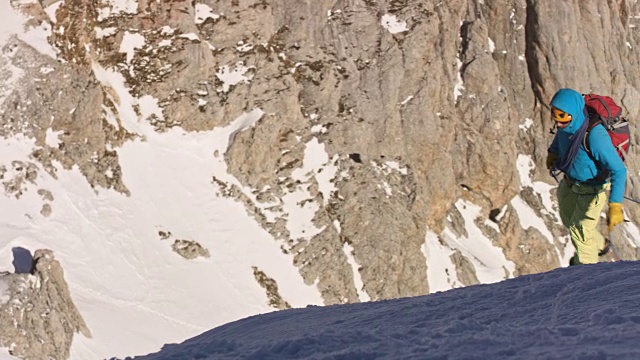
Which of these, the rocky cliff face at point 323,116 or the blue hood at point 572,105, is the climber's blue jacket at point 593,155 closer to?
the blue hood at point 572,105

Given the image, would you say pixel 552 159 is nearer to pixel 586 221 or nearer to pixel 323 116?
pixel 586 221

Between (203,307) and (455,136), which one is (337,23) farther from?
(203,307)

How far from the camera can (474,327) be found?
167 inches

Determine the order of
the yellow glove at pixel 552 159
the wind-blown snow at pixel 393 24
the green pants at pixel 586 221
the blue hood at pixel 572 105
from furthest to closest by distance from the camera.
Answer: the wind-blown snow at pixel 393 24
the yellow glove at pixel 552 159
the green pants at pixel 586 221
the blue hood at pixel 572 105

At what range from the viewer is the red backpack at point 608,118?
816 cm

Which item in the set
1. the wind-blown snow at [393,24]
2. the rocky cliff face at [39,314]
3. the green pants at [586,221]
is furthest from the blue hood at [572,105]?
the wind-blown snow at [393,24]

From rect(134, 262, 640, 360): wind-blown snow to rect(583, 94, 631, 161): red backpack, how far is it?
8.28ft

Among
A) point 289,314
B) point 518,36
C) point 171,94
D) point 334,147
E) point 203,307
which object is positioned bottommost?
point 289,314

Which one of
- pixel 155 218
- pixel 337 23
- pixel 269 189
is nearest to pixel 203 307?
pixel 155 218

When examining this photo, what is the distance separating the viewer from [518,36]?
43000mm

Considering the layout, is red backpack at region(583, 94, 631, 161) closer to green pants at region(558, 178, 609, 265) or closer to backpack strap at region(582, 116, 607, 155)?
backpack strap at region(582, 116, 607, 155)

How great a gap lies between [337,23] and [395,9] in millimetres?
2941

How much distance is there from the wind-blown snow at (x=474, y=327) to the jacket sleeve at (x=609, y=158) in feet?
7.25

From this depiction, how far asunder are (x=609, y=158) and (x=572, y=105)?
0.72 m
